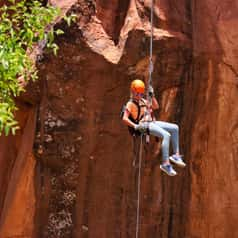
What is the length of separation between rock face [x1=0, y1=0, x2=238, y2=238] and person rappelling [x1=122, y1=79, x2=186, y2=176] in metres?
2.03

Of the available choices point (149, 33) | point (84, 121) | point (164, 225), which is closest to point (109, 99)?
point (84, 121)

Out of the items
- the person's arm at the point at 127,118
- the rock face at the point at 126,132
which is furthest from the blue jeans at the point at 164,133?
the rock face at the point at 126,132

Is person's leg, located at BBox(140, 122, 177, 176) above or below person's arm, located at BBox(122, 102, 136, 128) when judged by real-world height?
below

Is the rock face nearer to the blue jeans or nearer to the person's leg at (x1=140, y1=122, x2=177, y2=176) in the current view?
the blue jeans

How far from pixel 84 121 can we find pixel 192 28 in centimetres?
250

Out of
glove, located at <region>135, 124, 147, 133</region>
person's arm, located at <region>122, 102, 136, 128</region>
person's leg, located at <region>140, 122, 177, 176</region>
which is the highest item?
person's arm, located at <region>122, 102, 136, 128</region>

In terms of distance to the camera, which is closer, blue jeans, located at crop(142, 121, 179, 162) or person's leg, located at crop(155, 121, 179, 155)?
blue jeans, located at crop(142, 121, 179, 162)

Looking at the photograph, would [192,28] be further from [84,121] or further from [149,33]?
[84,121]

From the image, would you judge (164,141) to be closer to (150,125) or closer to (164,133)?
(164,133)

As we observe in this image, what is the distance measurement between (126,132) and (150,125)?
239 cm

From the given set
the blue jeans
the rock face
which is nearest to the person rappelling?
the blue jeans

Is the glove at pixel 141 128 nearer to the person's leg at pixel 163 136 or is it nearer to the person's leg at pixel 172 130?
the person's leg at pixel 163 136

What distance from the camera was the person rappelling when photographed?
32.2 ft

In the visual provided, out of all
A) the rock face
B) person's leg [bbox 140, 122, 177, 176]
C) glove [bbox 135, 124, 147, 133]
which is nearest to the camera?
person's leg [bbox 140, 122, 177, 176]
